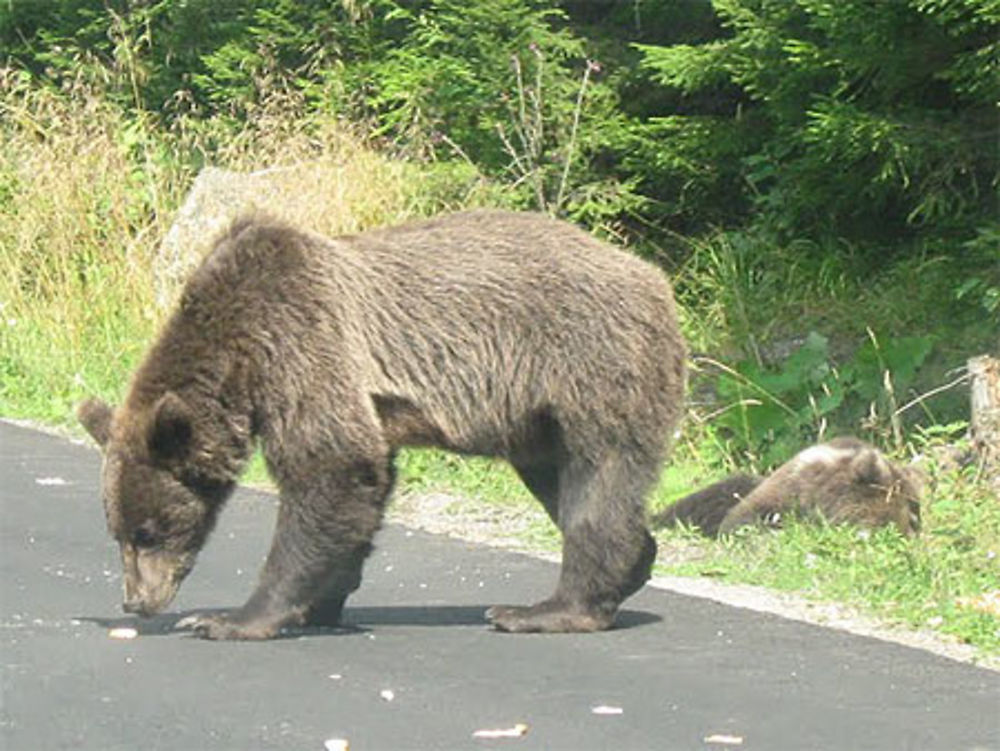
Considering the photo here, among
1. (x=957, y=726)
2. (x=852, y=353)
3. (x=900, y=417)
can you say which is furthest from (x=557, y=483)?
(x=852, y=353)

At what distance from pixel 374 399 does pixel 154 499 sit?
0.89 metres

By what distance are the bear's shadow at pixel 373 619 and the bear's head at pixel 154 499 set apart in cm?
26

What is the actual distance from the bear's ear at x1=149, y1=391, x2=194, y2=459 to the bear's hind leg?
1352mm

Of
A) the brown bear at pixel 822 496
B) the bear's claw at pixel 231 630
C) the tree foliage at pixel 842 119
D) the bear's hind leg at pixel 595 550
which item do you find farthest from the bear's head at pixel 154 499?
the tree foliage at pixel 842 119

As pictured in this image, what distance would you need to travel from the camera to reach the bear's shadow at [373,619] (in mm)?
8516

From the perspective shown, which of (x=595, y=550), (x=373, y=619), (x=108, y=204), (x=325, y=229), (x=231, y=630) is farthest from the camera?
(x=108, y=204)

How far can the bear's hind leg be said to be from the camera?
A: 8.35 metres

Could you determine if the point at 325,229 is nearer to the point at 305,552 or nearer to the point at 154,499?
the point at 154,499

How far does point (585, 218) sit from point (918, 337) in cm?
321

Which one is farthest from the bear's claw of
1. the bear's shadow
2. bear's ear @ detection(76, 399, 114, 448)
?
bear's ear @ detection(76, 399, 114, 448)

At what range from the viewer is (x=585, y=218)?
50.4ft

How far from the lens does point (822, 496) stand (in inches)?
410

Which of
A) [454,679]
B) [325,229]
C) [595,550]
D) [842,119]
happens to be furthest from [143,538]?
[325,229]

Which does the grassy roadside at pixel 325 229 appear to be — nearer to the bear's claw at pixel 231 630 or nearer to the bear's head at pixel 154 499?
the bear's claw at pixel 231 630
